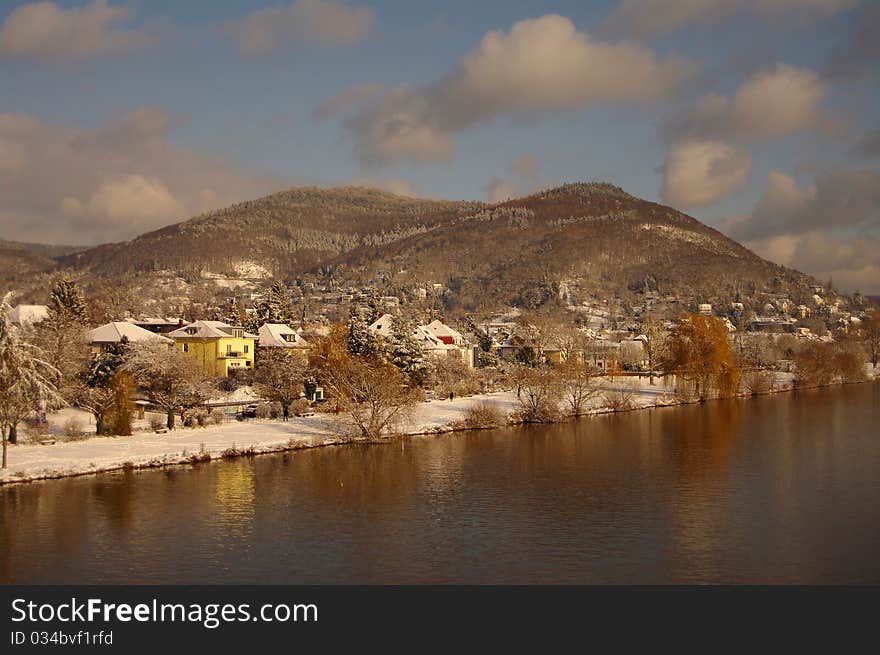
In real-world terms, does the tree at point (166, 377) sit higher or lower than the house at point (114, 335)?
lower

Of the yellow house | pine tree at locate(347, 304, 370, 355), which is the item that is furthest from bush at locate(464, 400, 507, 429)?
the yellow house

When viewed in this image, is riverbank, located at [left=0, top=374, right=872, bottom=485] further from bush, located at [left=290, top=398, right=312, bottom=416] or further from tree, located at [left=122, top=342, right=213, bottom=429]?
tree, located at [left=122, top=342, right=213, bottom=429]

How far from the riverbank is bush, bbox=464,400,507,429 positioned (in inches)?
30.0

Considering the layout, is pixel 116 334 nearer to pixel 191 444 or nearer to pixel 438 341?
pixel 191 444

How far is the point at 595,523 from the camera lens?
2819 cm

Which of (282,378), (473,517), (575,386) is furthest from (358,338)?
(473,517)

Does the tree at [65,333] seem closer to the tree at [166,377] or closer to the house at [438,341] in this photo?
the tree at [166,377]

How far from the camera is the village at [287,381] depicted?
4344 cm

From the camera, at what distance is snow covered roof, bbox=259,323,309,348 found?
7562cm

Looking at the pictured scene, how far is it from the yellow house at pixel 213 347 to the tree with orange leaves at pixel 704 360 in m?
38.6

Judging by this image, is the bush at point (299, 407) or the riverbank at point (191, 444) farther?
the bush at point (299, 407)

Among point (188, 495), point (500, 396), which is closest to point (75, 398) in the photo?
point (188, 495)

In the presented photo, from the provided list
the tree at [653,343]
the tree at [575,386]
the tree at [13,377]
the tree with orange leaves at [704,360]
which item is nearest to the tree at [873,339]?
the tree at [653,343]
